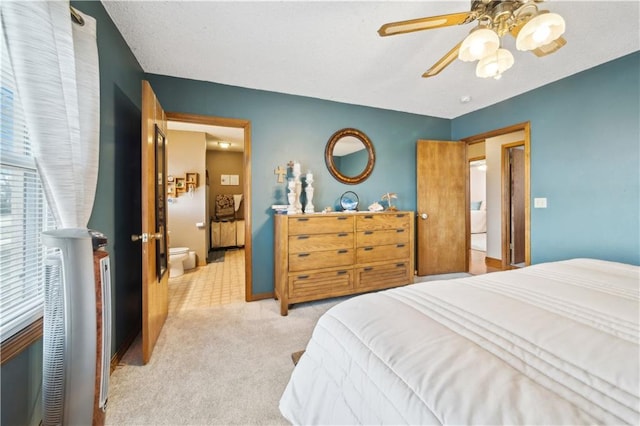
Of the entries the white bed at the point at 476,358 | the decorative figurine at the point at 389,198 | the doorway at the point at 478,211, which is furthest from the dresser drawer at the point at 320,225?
the doorway at the point at 478,211

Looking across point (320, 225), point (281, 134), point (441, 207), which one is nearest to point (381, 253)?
point (320, 225)

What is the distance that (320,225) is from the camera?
2.63 meters

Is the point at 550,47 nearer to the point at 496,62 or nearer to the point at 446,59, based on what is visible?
the point at 496,62

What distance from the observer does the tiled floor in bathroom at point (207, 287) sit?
2.84 m

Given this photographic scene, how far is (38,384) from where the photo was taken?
1058 millimetres

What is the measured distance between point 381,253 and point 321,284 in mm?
823

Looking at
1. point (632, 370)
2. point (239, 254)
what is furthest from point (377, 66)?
point (239, 254)

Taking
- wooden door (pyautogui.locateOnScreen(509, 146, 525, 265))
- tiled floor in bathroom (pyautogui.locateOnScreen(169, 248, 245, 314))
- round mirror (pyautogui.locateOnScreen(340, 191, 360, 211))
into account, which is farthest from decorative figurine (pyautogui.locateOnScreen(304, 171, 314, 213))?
wooden door (pyautogui.locateOnScreen(509, 146, 525, 265))

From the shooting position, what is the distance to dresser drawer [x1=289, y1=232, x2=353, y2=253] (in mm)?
2541

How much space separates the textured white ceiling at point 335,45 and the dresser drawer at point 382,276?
2.11 metres

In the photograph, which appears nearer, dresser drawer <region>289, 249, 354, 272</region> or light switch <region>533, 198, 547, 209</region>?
dresser drawer <region>289, 249, 354, 272</region>

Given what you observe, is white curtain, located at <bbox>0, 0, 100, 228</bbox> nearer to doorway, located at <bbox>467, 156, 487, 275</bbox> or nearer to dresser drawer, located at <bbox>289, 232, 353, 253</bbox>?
dresser drawer, located at <bbox>289, 232, 353, 253</bbox>

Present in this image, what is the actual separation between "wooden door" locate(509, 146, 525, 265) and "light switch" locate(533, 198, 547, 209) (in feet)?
4.53

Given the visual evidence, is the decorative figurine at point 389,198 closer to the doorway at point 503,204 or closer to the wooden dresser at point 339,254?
the wooden dresser at point 339,254
